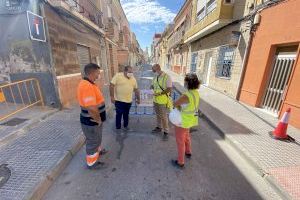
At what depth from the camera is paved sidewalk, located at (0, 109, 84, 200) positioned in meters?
2.35

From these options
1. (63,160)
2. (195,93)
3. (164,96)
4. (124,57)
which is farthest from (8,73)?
(124,57)

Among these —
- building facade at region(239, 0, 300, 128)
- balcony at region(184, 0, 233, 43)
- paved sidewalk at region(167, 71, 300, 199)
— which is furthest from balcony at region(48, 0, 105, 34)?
building facade at region(239, 0, 300, 128)

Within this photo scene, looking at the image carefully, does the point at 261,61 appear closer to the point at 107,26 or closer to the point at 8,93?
the point at 8,93

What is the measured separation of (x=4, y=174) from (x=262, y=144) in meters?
5.12

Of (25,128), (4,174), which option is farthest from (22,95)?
(4,174)

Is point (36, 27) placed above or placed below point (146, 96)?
above

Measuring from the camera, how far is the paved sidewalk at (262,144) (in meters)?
2.67

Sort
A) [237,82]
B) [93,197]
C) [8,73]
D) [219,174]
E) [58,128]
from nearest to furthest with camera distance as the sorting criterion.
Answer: [93,197], [219,174], [58,128], [8,73], [237,82]

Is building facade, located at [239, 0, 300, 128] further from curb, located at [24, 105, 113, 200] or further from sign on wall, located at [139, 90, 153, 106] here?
curb, located at [24, 105, 113, 200]

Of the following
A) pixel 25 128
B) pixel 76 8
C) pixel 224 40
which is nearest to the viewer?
pixel 25 128

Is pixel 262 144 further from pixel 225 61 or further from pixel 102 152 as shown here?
pixel 225 61

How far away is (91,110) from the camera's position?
2592 millimetres

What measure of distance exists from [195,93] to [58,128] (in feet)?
12.1

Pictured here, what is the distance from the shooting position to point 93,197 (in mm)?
2355
